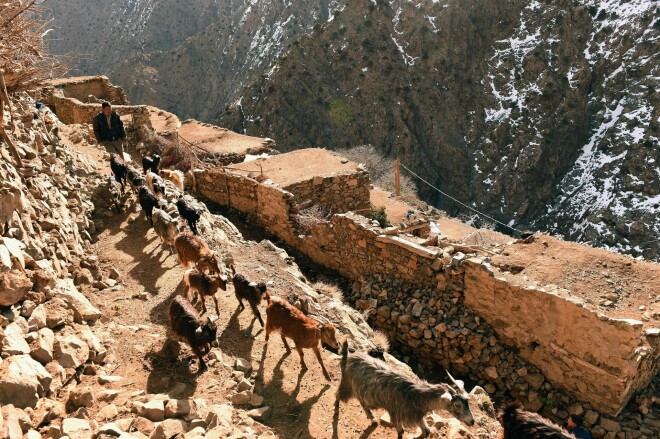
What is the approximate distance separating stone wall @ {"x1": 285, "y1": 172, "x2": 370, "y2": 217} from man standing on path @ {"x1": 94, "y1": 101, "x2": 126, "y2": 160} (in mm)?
4448

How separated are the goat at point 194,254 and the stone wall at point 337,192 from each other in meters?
6.10

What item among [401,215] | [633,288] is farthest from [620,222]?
[633,288]

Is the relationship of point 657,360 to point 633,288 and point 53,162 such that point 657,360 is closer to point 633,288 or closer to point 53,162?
point 633,288

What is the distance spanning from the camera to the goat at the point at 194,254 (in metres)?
6.91

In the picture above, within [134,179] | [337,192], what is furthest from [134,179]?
[337,192]

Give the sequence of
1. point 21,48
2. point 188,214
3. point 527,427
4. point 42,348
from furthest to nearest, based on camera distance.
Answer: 1. point 188,214
2. point 21,48
3. point 527,427
4. point 42,348

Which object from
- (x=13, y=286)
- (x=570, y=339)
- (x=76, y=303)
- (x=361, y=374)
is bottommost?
(x=76, y=303)

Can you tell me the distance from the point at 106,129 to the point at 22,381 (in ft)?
28.7

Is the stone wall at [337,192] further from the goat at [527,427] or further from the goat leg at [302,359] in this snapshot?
the goat at [527,427]

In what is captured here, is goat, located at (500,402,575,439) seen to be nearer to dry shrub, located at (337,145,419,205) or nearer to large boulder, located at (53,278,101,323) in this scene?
large boulder, located at (53,278,101,323)

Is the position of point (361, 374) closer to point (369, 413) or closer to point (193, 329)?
point (369, 413)

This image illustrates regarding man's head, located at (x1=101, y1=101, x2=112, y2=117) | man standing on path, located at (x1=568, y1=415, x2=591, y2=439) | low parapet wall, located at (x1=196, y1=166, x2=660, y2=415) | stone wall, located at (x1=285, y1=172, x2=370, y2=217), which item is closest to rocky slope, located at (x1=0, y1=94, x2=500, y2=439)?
man standing on path, located at (x1=568, y1=415, x2=591, y2=439)

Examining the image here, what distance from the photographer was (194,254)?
7062 mm

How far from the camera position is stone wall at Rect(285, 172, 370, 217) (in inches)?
530
